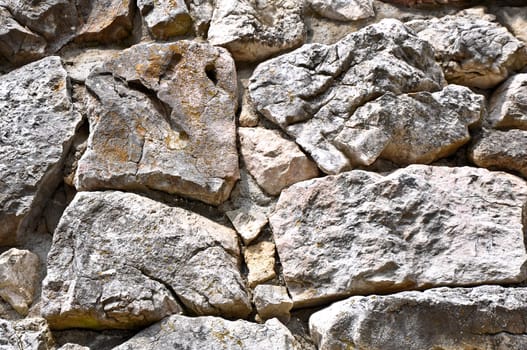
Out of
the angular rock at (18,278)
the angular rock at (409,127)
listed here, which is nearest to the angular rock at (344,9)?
the angular rock at (409,127)

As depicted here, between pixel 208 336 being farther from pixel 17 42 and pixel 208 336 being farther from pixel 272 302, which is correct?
pixel 17 42

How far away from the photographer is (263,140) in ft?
5.28

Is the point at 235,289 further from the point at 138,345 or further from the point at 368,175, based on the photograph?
the point at 368,175

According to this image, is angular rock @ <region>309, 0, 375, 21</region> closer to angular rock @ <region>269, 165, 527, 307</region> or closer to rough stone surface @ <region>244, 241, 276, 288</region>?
angular rock @ <region>269, 165, 527, 307</region>

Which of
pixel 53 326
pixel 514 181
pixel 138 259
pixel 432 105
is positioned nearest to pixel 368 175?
pixel 432 105

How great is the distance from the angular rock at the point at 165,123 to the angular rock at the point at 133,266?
66 mm

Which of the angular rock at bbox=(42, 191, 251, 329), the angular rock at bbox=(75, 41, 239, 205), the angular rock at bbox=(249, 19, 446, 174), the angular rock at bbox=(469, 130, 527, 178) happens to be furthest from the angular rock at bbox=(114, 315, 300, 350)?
the angular rock at bbox=(469, 130, 527, 178)

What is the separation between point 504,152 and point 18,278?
128 centimetres

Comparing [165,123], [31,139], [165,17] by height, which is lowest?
[165,123]

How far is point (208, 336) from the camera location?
54.7 inches

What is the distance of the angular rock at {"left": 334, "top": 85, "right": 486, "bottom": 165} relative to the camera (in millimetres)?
1569

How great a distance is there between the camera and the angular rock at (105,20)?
69.8 inches

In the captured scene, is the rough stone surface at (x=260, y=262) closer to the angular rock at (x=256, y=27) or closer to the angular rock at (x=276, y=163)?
the angular rock at (x=276, y=163)

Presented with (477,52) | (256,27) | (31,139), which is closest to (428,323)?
Answer: (477,52)
